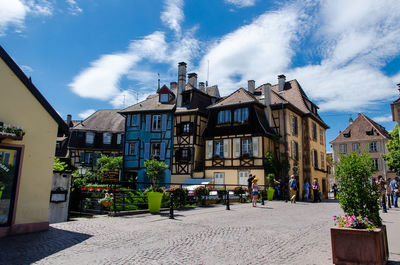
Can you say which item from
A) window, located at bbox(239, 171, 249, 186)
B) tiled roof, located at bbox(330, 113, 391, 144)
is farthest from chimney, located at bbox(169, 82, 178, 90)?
tiled roof, located at bbox(330, 113, 391, 144)

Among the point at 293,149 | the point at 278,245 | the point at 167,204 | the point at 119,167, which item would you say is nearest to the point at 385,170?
the point at 293,149

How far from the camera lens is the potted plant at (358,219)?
496 cm

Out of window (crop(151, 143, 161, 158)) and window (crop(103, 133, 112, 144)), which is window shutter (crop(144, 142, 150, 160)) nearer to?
window (crop(151, 143, 161, 158))

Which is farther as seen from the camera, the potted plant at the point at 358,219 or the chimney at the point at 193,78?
the chimney at the point at 193,78

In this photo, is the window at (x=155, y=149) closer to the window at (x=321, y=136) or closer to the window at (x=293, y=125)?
the window at (x=293, y=125)

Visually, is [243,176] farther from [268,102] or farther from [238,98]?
[268,102]

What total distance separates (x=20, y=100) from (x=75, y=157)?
3147 cm

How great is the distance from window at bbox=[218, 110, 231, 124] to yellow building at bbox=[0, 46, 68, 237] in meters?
19.5

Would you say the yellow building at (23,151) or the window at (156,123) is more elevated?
the window at (156,123)

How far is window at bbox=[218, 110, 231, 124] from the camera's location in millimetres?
27141

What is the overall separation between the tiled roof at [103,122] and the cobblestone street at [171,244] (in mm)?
30444

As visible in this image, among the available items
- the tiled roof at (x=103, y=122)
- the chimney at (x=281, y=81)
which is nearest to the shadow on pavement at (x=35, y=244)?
the chimney at (x=281, y=81)

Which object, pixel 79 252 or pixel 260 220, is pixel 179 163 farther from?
pixel 79 252

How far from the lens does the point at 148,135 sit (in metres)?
30.1
